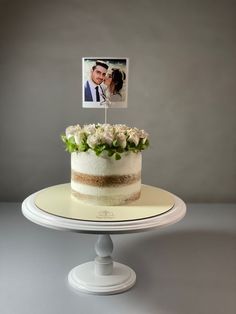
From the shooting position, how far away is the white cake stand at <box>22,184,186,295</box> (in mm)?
1854

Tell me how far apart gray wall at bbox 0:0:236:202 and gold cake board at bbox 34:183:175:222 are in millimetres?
1191

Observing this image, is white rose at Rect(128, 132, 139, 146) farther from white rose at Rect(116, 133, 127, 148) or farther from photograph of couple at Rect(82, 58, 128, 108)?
photograph of couple at Rect(82, 58, 128, 108)

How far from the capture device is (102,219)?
1.87 metres

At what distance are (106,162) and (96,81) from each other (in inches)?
20.8

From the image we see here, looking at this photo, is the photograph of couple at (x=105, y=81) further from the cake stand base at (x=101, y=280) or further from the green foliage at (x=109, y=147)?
the cake stand base at (x=101, y=280)

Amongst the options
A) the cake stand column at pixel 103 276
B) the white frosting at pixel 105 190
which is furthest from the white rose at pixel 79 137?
the cake stand column at pixel 103 276

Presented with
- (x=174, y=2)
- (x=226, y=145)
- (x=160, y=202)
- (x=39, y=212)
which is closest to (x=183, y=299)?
(x=160, y=202)

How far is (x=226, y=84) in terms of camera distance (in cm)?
339

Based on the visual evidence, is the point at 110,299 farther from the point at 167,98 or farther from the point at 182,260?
the point at 167,98

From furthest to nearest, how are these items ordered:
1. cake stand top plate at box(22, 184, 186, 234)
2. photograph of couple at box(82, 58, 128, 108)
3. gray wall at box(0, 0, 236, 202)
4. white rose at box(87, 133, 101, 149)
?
gray wall at box(0, 0, 236, 202) < photograph of couple at box(82, 58, 128, 108) < white rose at box(87, 133, 101, 149) < cake stand top plate at box(22, 184, 186, 234)

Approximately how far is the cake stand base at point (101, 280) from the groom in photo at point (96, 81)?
0.95 m

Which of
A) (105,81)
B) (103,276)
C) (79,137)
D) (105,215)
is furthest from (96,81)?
(103,276)

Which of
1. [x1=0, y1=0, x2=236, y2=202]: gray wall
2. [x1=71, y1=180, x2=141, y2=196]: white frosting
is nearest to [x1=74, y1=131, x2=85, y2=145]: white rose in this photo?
[x1=71, y1=180, x2=141, y2=196]: white frosting

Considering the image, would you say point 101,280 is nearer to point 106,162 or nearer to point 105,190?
point 105,190
